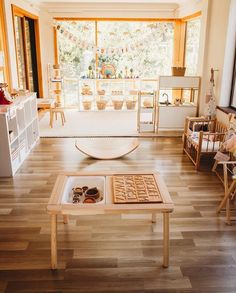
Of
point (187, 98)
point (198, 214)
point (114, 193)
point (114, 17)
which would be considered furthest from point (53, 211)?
point (114, 17)

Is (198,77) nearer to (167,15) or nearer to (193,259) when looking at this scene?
(167,15)

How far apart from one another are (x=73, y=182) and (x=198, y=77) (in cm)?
394

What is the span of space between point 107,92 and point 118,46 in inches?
50.5

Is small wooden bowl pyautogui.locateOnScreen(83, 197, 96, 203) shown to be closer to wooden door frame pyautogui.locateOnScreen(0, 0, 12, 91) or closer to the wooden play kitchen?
the wooden play kitchen

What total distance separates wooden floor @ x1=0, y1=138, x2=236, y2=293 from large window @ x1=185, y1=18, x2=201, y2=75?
147 inches

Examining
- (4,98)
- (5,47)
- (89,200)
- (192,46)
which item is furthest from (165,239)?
(192,46)

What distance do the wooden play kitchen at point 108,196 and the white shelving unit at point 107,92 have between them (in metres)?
5.47

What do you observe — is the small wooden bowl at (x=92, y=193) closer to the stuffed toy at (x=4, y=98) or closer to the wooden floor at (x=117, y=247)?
the wooden floor at (x=117, y=247)

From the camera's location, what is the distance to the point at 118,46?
7965 mm

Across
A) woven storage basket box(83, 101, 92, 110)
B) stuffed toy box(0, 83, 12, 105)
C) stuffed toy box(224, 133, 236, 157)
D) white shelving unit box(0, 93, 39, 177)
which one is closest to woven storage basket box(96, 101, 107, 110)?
woven storage basket box(83, 101, 92, 110)

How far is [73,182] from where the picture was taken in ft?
8.59

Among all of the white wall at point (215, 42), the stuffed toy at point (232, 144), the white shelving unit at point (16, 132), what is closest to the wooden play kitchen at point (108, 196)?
the stuffed toy at point (232, 144)

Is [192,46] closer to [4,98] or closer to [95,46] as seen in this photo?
[95,46]

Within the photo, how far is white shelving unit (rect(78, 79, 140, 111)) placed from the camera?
313 inches
